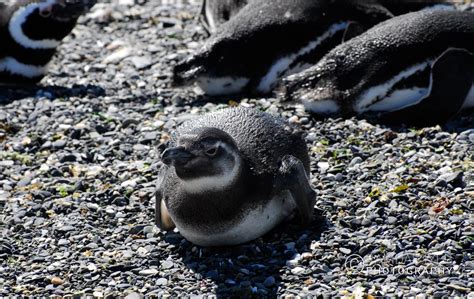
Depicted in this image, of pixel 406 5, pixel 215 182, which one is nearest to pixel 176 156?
pixel 215 182

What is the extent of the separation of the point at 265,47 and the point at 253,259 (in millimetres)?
3216

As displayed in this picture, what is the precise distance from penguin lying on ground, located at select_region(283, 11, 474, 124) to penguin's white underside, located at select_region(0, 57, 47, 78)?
260 centimetres

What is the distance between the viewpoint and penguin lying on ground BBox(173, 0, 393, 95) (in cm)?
805

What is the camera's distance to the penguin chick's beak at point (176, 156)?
15.7ft

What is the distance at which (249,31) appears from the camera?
26.5 feet

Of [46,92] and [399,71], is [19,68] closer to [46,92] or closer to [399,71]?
[46,92]

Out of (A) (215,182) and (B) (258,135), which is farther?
(B) (258,135)

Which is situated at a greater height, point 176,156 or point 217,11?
point 176,156

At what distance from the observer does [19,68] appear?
29.2ft

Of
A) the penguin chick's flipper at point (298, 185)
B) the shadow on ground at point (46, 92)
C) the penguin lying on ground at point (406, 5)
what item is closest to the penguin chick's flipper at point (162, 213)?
the penguin chick's flipper at point (298, 185)

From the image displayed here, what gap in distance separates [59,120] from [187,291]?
121 inches

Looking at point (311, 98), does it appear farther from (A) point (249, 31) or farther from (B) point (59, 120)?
(B) point (59, 120)

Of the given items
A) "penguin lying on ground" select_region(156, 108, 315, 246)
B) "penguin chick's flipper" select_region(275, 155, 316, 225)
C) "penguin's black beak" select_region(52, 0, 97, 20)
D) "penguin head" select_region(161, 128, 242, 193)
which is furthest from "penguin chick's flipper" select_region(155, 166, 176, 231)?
"penguin's black beak" select_region(52, 0, 97, 20)

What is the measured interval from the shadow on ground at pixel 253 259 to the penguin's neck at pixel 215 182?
39 cm
